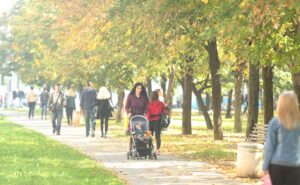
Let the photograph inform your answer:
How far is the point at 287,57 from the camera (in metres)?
18.5

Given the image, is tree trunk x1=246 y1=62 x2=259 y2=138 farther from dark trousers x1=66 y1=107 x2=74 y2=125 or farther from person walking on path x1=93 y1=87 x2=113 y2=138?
dark trousers x1=66 y1=107 x2=74 y2=125

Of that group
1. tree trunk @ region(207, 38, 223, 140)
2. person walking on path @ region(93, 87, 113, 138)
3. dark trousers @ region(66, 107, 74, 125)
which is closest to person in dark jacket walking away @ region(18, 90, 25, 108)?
dark trousers @ region(66, 107, 74, 125)

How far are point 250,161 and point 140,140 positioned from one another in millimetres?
4372

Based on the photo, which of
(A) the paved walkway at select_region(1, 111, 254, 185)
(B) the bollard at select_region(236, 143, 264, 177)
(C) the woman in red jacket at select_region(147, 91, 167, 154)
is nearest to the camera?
(A) the paved walkway at select_region(1, 111, 254, 185)

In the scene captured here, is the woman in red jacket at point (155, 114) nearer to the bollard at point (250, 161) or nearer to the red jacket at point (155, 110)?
the red jacket at point (155, 110)

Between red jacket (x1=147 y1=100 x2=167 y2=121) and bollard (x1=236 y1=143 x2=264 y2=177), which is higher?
red jacket (x1=147 y1=100 x2=167 y2=121)

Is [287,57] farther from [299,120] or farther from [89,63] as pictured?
[89,63]

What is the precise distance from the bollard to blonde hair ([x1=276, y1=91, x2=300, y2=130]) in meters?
5.88

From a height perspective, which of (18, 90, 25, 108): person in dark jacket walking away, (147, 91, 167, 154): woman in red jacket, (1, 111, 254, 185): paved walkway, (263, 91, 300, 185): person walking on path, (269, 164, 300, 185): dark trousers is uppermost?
(18, 90, 25, 108): person in dark jacket walking away

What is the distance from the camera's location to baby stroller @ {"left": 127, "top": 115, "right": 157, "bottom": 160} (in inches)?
742

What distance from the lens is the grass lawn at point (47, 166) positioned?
13742mm

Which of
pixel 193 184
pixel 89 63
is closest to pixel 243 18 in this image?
pixel 193 184

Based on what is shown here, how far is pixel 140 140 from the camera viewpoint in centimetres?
1888

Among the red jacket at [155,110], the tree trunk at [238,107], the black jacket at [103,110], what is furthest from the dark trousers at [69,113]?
the red jacket at [155,110]
